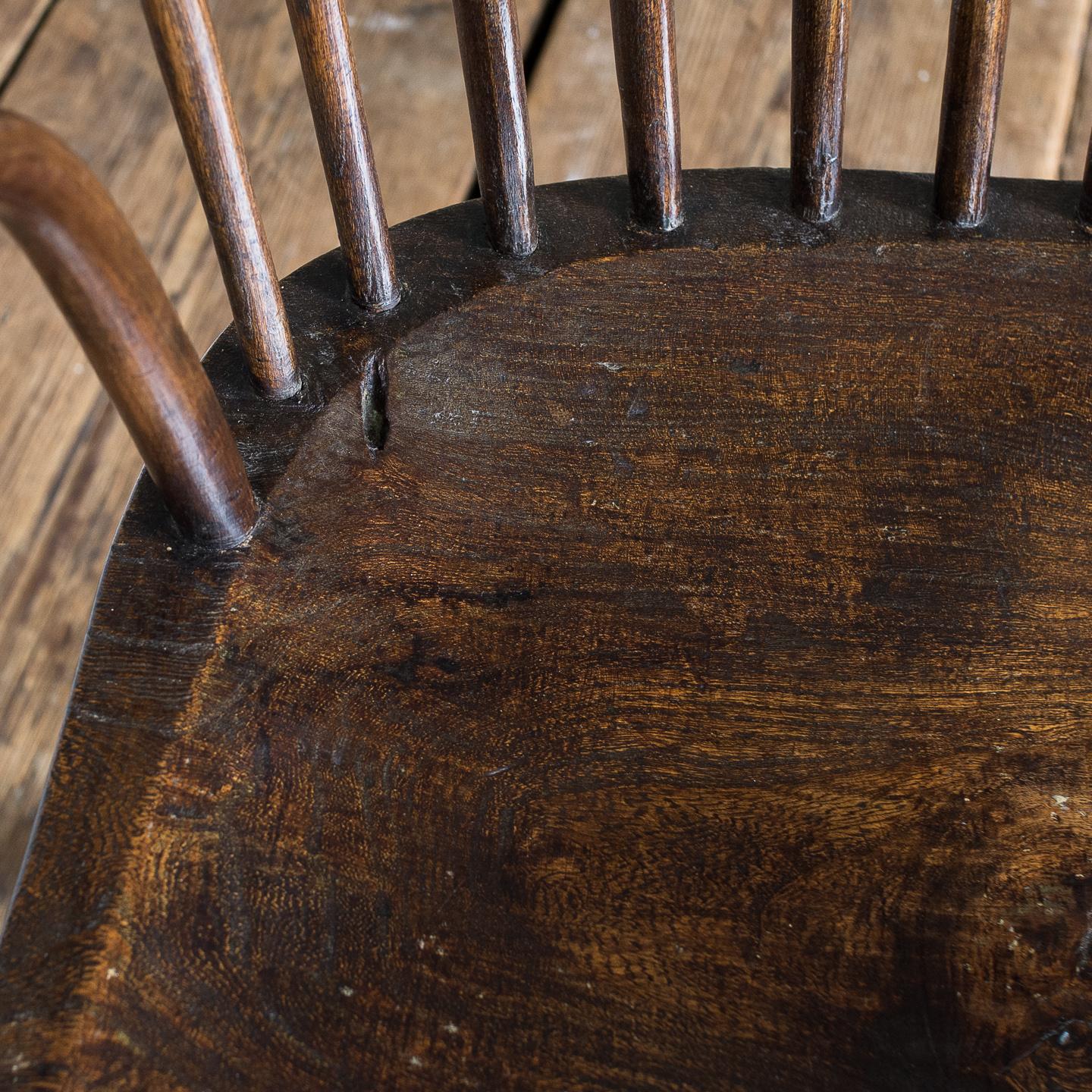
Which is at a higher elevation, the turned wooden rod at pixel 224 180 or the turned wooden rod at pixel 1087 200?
the turned wooden rod at pixel 224 180

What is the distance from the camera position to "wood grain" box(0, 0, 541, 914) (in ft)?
2.99

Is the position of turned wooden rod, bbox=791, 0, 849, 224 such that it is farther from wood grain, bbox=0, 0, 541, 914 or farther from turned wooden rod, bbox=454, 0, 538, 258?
wood grain, bbox=0, 0, 541, 914

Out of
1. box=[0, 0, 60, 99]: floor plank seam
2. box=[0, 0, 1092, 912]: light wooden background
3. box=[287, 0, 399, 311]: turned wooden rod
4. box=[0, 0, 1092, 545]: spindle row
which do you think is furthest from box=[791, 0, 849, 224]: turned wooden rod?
box=[0, 0, 60, 99]: floor plank seam

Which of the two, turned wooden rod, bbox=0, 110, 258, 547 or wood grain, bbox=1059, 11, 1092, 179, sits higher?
turned wooden rod, bbox=0, 110, 258, 547

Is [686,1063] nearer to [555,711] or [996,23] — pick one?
[555,711]

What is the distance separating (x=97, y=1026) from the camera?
37 cm

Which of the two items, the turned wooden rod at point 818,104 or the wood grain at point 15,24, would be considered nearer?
the turned wooden rod at point 818,104

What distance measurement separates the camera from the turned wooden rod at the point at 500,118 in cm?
45

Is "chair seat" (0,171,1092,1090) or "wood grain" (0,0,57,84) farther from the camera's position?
"wood grain" (0,0,57,84)

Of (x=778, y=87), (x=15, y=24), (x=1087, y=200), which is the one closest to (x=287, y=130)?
(x=15, y=24)

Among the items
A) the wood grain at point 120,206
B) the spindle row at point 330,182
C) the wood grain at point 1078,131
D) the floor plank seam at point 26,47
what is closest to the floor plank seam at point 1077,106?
the wood grain at point 1078,131

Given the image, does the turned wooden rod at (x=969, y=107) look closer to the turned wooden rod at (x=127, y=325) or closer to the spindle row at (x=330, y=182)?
the spindle row at (x=330, y=182)

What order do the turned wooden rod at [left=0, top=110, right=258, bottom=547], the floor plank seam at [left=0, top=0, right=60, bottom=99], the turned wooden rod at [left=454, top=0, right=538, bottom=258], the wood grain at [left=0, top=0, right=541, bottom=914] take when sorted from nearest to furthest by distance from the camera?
the turned wooden rod at [left=0, top=110, right=258, bottom=547], the turned wooden rod at [left=454, top=0, right=538, bottom=258], the wood grain at [left=0, top=0, right=541, bottom=914], the floor plank seam at [left=0, top=0, right=60, bottom=99]

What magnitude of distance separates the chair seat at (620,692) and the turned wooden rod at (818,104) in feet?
0.04
